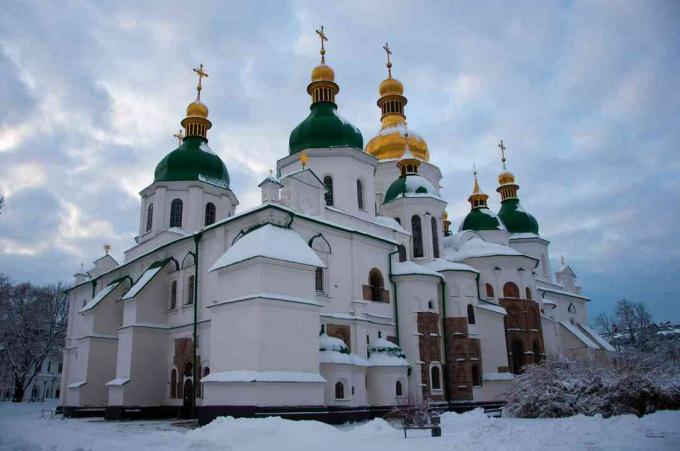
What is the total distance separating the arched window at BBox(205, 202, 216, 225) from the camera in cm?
3119

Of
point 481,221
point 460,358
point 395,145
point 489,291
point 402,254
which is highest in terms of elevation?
point 395,145

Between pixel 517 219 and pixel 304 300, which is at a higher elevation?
pixel 517 219

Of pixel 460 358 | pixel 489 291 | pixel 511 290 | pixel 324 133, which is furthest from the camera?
pixel 511 290

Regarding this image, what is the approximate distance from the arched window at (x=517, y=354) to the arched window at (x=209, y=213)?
59.3 ft

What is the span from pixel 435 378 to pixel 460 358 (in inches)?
75.9

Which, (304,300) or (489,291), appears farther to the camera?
(489,291)

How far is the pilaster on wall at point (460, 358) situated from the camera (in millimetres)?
27000

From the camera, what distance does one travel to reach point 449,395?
2702 centimetres

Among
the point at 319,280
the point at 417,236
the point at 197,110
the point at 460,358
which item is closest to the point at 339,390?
the point at 319,280

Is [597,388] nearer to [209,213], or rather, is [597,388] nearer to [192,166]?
[209,213]

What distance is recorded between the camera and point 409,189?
3281 cm

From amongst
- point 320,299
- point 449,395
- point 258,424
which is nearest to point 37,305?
point 320,299

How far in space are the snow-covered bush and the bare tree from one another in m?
33.0

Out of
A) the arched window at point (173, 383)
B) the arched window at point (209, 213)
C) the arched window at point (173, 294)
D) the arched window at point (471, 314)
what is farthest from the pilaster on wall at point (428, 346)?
the arched window at point (209, 213)
